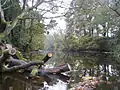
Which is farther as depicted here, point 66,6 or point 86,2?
point 86,2

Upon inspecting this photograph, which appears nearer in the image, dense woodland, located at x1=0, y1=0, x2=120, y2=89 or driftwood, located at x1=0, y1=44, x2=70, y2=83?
driftwood, located at x1=0, y1=44, x2=70, y2=83

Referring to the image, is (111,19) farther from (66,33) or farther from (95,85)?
(66,33)

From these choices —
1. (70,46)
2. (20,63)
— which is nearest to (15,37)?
(20,63)

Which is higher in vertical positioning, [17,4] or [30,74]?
[17,4]

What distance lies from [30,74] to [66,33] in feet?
112

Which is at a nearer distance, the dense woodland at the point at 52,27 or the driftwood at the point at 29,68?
the driftwood at the point at 29,68

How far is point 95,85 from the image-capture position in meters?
8.05

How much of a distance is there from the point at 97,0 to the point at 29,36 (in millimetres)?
9729

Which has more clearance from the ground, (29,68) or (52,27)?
(29,68)

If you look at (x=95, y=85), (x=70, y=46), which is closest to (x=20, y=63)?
(x=95, y=85)

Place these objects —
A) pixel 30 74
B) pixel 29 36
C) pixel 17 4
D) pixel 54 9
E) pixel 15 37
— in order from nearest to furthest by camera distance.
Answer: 1. pixel 30 74
2. pixel 54 9
3. pixel 17 4
4. pixel 15 37
5. pixel 29 36

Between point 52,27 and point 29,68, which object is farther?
point 52,27

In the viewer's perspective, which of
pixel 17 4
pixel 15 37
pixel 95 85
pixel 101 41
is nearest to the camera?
pixel 95 85

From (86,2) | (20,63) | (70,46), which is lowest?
(70,46)
